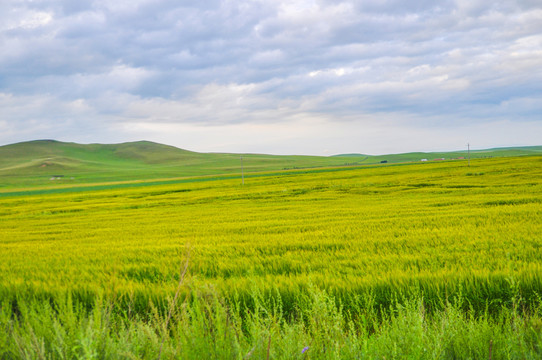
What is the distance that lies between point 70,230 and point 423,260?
18443mm

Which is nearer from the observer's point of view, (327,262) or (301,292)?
(301,292)

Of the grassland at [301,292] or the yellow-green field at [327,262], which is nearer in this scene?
the grassland at [301,292]

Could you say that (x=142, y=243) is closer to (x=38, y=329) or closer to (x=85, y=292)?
(x=85, y=292)

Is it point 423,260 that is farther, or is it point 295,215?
point 295,215

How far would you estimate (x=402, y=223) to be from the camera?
13.4m

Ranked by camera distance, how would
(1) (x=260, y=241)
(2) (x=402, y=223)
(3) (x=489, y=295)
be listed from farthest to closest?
(2) (x=402, y=223), (1) (x=260, y=241), (3) (x=489, y=295)

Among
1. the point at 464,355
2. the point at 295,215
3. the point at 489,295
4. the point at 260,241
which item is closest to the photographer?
the point at 464,355

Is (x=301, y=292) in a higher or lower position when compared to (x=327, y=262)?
higher

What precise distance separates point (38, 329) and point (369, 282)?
4331mm

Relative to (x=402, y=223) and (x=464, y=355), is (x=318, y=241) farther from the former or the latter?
A: (x=464, y=355)

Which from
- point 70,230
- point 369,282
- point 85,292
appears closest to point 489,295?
point 369,282

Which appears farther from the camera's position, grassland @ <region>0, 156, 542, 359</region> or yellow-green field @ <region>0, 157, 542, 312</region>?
yellow-green field @ <region>0, 157, 542, 312</region>

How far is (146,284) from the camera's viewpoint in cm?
675

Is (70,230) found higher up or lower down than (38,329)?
lower down
